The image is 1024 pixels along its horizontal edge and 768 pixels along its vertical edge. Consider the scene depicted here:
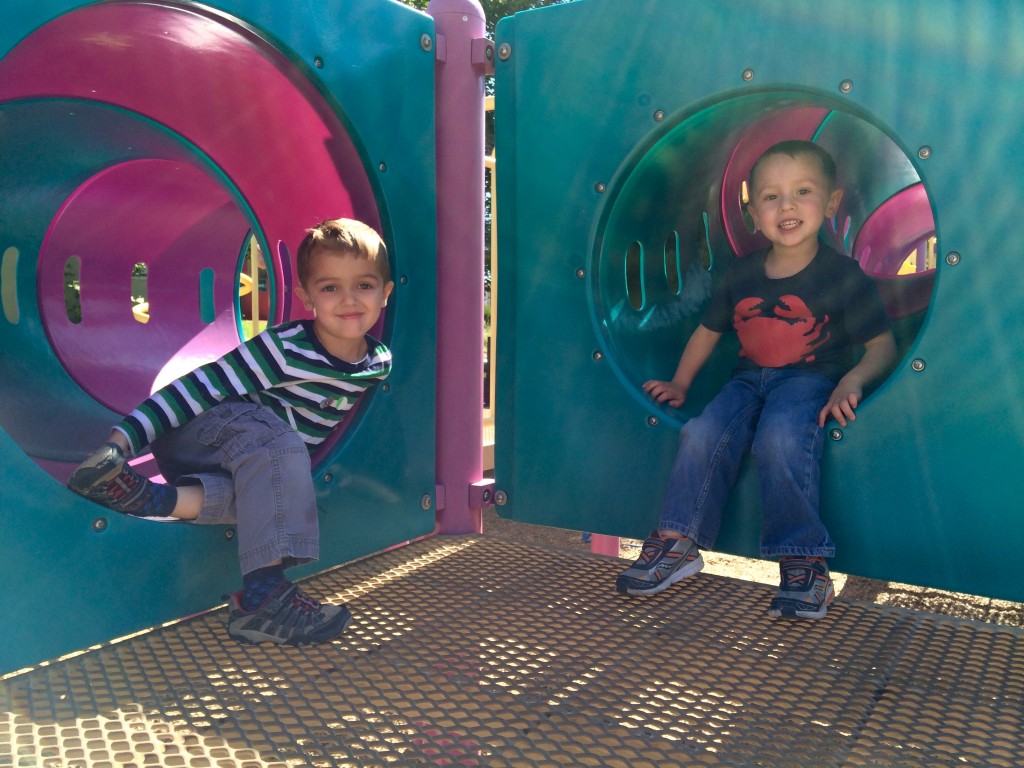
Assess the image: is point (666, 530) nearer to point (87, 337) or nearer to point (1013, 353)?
point (1013, 353)

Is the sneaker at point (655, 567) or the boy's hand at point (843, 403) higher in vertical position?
the boy's hand at point (843, 403)

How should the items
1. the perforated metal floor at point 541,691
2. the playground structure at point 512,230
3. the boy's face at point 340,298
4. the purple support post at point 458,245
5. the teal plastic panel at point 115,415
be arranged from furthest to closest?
the purple support post at point 458,245 → the boy's face at point 340,298 → the playground structure at point 512,230 → the teal plastic panel at point 115,415 → the perforated metal floor at point 541,691

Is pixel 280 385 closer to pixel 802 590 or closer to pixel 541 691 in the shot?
pixel 541 691

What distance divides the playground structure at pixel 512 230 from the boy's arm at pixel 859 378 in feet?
0.08

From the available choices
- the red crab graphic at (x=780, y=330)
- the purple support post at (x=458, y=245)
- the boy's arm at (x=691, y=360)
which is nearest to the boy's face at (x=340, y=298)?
the purple support post at (x=458, y=245)

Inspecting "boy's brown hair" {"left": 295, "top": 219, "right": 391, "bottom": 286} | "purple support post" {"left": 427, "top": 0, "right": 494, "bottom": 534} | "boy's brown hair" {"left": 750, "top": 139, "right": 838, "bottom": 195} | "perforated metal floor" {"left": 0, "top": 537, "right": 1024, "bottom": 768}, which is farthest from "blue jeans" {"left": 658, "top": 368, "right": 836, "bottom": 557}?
"boy's brown hair" {"left": 295, "top": 219, "right": 391, "bottom": 286}

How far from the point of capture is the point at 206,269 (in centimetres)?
239

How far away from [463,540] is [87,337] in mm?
1043

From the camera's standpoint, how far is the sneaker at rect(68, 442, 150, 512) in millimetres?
1177

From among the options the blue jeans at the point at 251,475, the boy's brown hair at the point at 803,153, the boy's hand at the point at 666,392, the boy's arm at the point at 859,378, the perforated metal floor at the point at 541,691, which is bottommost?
the perforated metal floor at the point at 541,691

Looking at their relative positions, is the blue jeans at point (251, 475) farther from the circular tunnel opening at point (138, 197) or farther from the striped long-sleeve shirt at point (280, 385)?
the circular tunnel opening at point (138, 197)

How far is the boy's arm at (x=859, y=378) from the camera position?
1.37m

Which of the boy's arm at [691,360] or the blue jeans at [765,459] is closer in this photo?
the blue jeans at [765,459]

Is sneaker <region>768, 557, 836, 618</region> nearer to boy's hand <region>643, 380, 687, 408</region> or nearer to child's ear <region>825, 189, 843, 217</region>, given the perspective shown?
boy's hand <region>643, 380, 687, 408</region>
